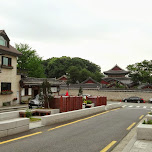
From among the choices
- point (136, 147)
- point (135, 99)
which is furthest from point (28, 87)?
point (136, 147)

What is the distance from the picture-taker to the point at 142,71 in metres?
59.8

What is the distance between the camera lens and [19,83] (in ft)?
107

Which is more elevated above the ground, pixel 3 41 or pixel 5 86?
pixel 3 41

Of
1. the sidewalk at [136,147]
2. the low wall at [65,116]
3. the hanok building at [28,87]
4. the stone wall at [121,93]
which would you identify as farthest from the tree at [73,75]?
the sidewalk at [136,147]

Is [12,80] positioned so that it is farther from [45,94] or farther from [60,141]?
[60,141]

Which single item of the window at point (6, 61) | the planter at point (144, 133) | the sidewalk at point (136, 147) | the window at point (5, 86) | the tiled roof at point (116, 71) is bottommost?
the sidewalk at point (136, 147)

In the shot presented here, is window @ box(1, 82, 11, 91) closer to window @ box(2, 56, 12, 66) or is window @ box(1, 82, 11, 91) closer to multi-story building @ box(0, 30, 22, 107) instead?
multi-story building @ box(0, 30, 22, 107)

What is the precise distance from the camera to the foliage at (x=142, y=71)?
5962 cm

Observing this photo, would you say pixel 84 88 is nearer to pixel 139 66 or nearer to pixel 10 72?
pixel 139 66

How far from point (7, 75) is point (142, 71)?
4170 cm

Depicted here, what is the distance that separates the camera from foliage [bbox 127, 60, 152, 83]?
59.6 m

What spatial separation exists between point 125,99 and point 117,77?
30.7 meters

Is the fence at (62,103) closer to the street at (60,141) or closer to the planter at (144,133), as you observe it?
the street at (60,141)

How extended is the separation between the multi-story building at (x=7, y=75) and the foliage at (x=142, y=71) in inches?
1552
